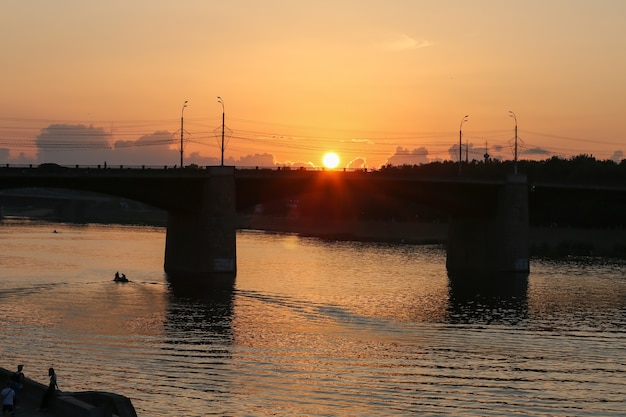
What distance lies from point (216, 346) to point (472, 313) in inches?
1039

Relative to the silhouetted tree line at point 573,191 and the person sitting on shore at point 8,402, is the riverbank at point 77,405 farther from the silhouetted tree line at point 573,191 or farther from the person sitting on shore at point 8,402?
the silhouetted tree line at point 573,191

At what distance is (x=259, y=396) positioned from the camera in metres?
42.0

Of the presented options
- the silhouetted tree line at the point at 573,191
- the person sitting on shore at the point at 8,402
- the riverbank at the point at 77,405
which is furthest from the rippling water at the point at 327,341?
the silhouetted tree line at the point at 573,191

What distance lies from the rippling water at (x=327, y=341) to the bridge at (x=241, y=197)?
4649mm

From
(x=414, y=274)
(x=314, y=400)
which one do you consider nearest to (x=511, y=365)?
(x=314, y=400)

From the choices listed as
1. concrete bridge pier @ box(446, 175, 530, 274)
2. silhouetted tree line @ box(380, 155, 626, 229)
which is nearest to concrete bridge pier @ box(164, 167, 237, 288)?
silhouetted tree line @ box(380, 155, 626, 229)

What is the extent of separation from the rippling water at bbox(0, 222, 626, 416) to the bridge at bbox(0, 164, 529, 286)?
4649 mm

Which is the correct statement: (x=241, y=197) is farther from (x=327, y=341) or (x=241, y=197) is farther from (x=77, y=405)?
(x=77, y=405)

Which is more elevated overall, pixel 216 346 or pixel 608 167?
pixel 608 167

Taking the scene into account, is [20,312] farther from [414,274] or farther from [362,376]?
[414,274]

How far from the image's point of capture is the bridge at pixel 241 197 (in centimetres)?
9656

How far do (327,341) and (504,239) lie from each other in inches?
2375

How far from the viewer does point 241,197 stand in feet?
354

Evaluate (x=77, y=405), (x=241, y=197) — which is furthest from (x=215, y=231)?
(x=77, y=405)
